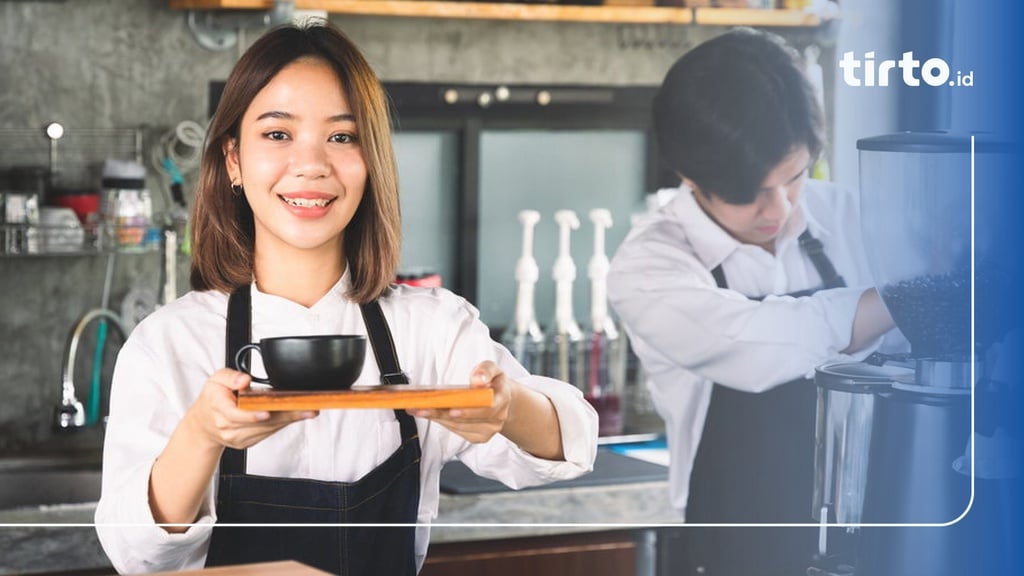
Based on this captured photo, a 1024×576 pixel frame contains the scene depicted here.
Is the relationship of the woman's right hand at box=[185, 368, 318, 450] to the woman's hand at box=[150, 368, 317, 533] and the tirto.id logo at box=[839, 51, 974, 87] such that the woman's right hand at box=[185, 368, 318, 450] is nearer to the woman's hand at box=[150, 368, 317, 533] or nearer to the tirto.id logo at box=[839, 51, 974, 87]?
the woman's hand at box=[150, 368, 317, 533]

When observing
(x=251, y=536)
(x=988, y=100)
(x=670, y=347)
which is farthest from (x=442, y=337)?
(x=988, y=100)

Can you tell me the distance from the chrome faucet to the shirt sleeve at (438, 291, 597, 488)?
825 mm

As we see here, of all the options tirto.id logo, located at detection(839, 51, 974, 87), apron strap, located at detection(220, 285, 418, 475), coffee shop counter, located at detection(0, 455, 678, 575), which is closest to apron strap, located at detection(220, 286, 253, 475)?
apron strap, located at detection(220, 285, 418, 475)

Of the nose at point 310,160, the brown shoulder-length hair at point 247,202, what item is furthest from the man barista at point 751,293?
the nose at point 310,160

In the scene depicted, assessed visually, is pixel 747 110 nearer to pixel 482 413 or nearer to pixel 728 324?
pixel 728 324

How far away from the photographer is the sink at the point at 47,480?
7.70 ft

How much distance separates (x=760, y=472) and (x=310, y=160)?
87 cm

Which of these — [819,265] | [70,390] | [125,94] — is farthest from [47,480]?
[819,265]

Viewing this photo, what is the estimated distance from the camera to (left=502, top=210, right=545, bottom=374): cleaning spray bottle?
7.82 ft

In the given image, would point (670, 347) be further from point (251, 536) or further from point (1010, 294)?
point (251, 536)

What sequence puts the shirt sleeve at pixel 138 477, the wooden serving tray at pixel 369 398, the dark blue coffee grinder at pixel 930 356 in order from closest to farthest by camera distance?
the wooden serving tray at pixel 369 398, the shirt sleeve at pixel 138 477, the dark blue coffee grinder at pixel 930 356

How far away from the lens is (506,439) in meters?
1.76

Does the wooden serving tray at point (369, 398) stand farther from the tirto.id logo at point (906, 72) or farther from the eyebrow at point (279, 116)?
the tirto.id logo at point (906, 72)

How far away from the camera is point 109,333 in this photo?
2461 millimetres
